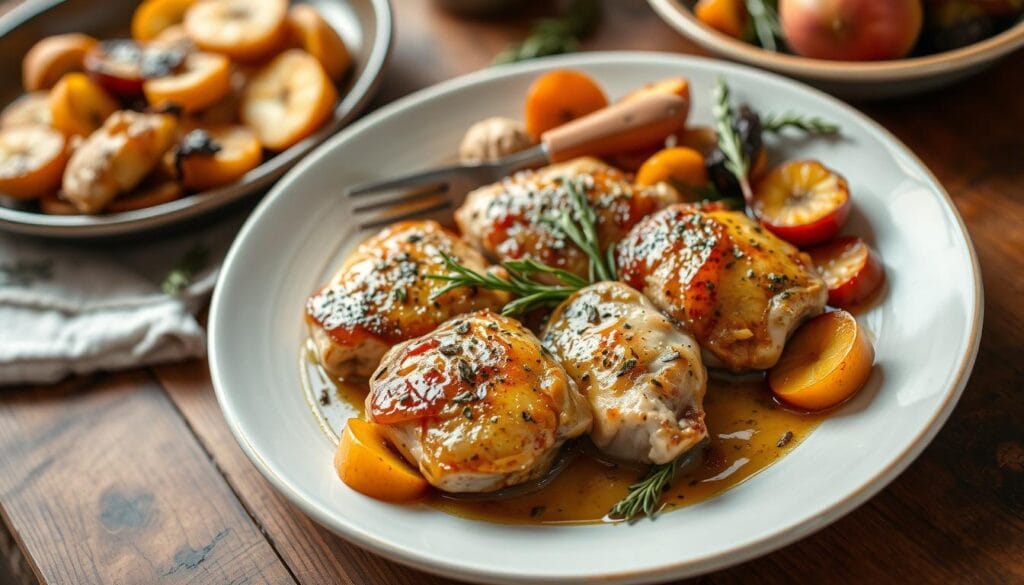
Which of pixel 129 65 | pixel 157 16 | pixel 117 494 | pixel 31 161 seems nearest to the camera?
pixel 117 494

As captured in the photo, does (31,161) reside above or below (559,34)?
below

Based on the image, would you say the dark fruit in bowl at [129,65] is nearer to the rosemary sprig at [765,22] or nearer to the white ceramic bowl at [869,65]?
the white ceramic bowl at [869,65]

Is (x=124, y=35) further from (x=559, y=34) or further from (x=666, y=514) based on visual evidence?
(x=666, y=514)

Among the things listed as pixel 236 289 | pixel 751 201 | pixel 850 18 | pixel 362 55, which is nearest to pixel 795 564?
pixel 751 201

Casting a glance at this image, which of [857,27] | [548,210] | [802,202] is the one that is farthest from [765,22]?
[548,210]

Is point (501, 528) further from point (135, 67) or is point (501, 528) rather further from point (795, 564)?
point (135, 67)

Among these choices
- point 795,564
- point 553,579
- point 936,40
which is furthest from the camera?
point 936,40

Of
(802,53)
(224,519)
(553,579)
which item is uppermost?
(802,53)
